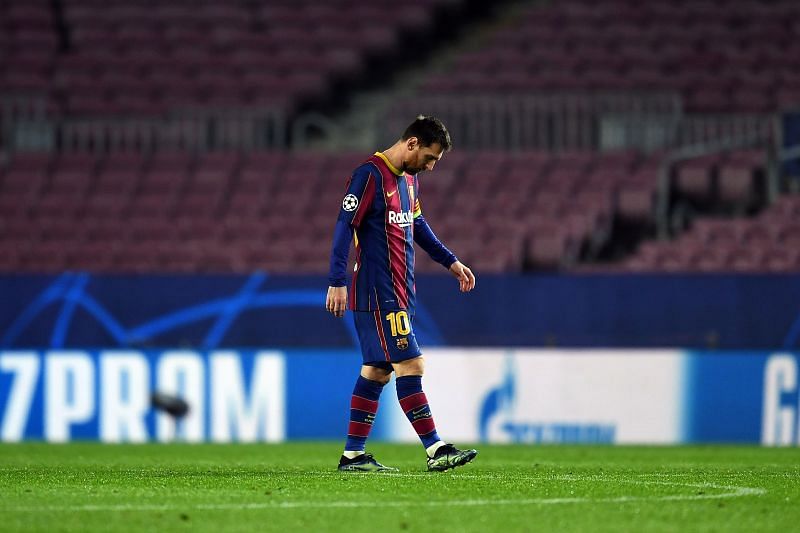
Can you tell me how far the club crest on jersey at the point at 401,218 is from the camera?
891 centimetres

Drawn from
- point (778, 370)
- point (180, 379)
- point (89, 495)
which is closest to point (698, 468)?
point (89, 495)

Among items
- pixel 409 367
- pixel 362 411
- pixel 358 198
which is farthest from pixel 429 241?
pixel 362 411

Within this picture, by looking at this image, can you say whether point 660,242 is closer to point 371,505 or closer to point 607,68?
point 607,68

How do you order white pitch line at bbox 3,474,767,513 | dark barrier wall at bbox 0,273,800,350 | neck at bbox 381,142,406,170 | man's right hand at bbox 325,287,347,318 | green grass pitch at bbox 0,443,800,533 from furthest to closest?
1. dark barrier wall at bbox 0,273,800,350
2. neck at bbox 381,142,406,170
3. man's right hand at bbox 325,287,347,318
4. white pitch line at bbox 3,474,767,513
5. green grass pitch at bbox 0,443,800,533

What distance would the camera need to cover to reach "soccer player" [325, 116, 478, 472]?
8797mm

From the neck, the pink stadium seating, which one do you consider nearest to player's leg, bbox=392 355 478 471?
the neck

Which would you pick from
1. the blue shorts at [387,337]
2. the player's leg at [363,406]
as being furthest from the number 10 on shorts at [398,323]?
the player's leg at [363,406]

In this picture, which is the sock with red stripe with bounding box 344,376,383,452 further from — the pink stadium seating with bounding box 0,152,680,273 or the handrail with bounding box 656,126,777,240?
the handrail with bounding box 656,126,777,240

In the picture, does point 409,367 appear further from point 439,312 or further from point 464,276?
point 439,312

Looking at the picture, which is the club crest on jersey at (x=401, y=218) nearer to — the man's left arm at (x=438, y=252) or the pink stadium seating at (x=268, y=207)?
the man's left arm at (x=438, y=252)

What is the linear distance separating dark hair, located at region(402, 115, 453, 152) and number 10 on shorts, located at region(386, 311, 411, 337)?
3.29ft

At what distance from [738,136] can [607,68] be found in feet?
9.07

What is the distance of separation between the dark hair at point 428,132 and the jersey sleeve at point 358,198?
1.15ft

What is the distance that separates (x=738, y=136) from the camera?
22.2 metres
